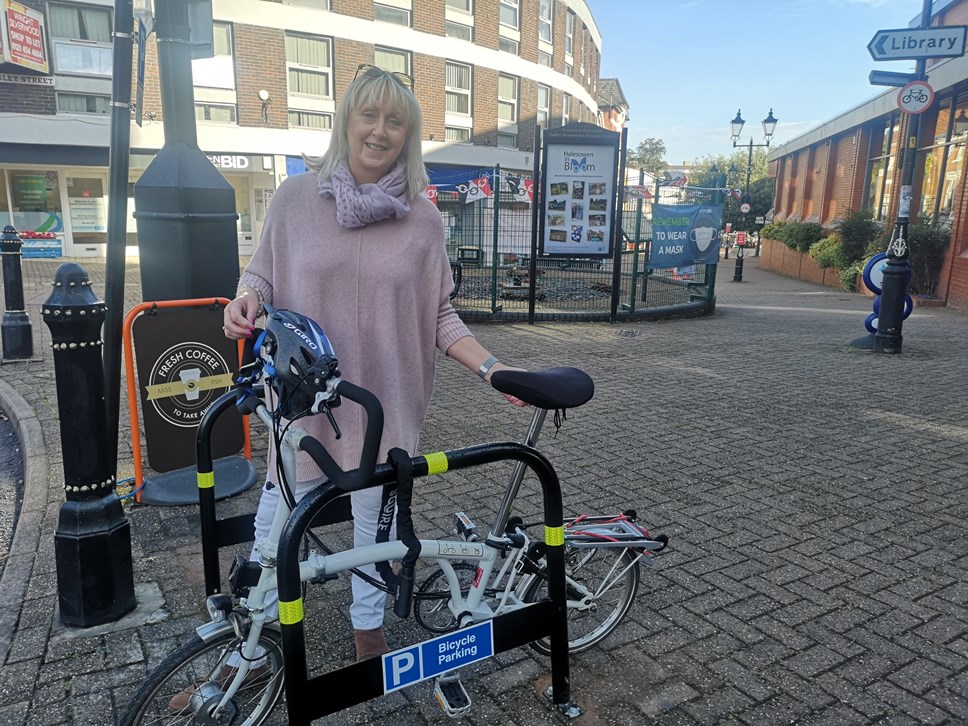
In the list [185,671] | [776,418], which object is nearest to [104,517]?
[185,671]

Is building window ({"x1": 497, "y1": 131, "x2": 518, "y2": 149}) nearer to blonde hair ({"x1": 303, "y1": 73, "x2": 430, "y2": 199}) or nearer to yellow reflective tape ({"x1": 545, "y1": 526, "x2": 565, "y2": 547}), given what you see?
blonde hair ({"x1": 303, "y1": 73, "x2": 430, "y2": 199})

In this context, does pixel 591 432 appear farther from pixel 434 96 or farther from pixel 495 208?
pixel 434 96

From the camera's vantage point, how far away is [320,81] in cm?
2400

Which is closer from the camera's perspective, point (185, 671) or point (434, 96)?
point (185, 671)

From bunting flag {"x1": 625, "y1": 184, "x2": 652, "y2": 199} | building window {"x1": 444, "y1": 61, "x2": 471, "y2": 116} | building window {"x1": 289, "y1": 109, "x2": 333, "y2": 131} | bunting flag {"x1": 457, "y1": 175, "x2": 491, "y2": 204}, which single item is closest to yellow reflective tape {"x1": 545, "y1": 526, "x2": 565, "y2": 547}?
bunting flag {"x1": 457, "y1": 175, "x2": 491, "y2": 204}

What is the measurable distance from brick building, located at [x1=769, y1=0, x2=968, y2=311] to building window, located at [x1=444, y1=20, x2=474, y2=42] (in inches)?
521

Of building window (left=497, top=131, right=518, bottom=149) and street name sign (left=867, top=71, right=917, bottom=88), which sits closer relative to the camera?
street name sign (left=867, top=71, right=917, bottom=88)

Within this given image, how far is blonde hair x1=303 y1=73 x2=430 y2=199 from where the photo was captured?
234 centimetres

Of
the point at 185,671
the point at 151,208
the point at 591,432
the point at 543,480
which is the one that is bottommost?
the point at 591,432

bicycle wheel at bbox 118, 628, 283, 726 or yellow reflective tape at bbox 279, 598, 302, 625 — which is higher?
yellow reflective tape at bbox 279, 598, 302, 625

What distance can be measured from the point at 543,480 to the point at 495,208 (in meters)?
9.63

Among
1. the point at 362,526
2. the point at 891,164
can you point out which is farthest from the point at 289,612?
the point at 891,164

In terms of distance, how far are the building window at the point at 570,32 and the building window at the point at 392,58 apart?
10.4 meters

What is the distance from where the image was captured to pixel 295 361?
73.4 inches
